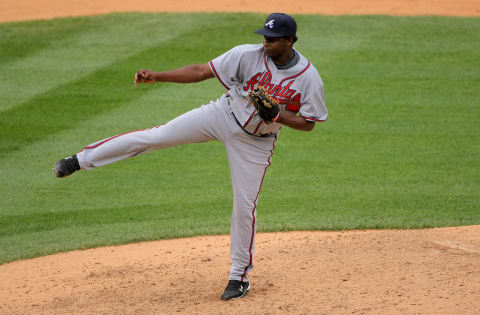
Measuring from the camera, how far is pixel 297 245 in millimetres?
7133

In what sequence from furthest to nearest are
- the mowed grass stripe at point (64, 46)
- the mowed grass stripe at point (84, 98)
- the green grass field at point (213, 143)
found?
the mowed grass stripe at point (64, 46) → the mowed grass stripe at point (84, 98) → the green grass field at point (213, 143)

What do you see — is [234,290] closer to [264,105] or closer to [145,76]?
[264,105]

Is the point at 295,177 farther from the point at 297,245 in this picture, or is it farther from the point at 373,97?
the point at 373,97

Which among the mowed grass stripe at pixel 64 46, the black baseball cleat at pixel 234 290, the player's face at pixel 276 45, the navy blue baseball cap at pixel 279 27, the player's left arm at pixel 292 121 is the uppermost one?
the mowed grass stripe at pixel 64 46

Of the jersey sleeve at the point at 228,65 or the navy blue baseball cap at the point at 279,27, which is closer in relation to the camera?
the navy blue baseball cap at the point at 279,27

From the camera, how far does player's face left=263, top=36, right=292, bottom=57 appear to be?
17.8 feet

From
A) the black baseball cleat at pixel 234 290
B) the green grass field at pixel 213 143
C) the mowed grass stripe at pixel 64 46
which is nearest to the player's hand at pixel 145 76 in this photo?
the black baseball cleat at pixel 234 290

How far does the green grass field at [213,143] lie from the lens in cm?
824

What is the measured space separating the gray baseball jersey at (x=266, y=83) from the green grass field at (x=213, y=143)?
8.15 ft

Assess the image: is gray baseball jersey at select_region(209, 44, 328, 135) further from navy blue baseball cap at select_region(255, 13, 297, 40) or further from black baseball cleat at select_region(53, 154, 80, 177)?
black baseball cleat at select_region(53, 154, 80, 177)

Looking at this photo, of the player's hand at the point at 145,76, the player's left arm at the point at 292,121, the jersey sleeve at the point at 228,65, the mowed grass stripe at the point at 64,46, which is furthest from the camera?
the mowed grass stripe at the point at 64,46

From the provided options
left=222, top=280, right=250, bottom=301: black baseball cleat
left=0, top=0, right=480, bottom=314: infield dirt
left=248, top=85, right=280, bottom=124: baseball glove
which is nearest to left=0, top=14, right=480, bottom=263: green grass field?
left=0, top=0, right=480, bottom=314: infield dirt

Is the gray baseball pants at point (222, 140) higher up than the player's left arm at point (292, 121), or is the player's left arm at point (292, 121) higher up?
the player's left arm at point (292, 121)

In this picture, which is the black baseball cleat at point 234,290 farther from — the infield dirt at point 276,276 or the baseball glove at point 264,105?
the baseball glove at point 264,105
